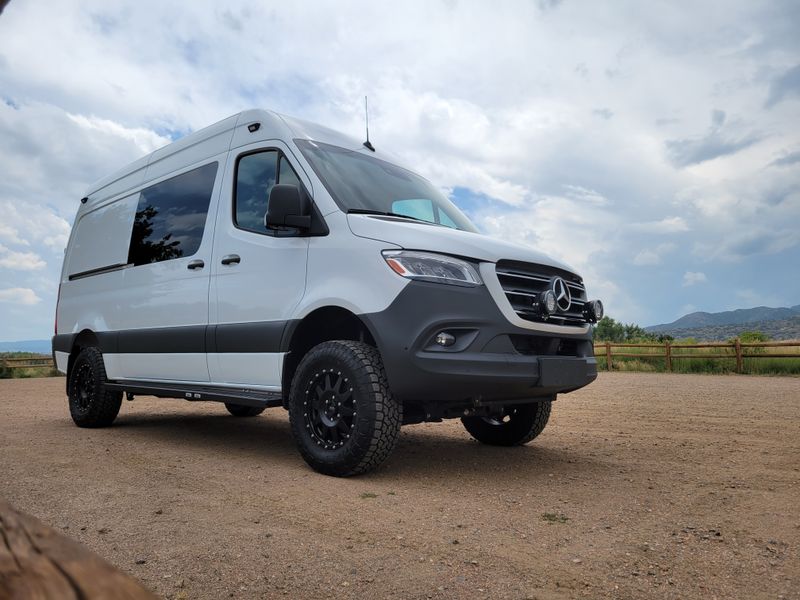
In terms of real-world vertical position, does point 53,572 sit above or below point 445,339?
below

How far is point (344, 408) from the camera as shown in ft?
13.5

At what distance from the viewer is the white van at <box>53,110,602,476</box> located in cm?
392

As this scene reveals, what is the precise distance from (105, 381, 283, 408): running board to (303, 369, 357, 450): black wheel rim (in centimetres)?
38

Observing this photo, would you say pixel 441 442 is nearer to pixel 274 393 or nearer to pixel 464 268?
pixel 274 393

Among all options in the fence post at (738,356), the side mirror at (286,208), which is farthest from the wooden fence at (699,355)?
the side mirror at (286,208)

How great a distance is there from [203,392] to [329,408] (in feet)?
5.20

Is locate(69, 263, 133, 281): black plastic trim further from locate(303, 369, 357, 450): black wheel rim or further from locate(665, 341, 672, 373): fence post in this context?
locate(665, 341, 672, 373): fence post

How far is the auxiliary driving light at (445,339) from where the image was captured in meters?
3.87

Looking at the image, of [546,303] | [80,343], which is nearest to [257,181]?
[546,303]

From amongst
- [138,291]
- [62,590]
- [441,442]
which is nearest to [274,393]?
[441,442]

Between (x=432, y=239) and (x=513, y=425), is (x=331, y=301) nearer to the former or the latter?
(x=432, y=239)

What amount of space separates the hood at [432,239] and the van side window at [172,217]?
1.97 meters

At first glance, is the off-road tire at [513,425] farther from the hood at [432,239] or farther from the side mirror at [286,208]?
the side mirror at [286,208]

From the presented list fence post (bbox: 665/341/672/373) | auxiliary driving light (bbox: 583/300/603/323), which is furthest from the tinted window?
fence post (bbox: 665/341/672/373)
